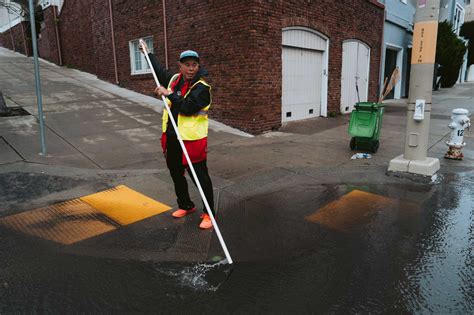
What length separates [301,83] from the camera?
444 inches

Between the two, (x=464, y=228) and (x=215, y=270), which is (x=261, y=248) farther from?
(x=464, y=228)

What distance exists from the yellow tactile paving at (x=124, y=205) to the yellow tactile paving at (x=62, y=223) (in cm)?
13

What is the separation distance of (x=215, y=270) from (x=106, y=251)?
115 cm

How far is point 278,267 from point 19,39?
2822cm

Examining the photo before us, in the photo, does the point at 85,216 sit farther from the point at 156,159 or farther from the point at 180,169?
the point at 156,159

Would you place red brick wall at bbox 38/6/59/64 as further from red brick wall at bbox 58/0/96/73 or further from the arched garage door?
the arched garage door

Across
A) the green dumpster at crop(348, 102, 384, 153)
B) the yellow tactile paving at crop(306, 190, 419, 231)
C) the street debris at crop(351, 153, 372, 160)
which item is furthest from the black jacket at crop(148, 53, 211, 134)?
the green dumpster at crop(348, 102, 384, 153)

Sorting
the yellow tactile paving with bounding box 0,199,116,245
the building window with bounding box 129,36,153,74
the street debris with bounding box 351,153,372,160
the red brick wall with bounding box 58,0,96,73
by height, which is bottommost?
the yellow tactile paving with bounding box 0,199,116,245

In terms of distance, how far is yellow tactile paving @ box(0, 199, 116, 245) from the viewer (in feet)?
13.2

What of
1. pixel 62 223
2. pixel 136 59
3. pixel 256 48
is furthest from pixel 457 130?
pixel 136 59

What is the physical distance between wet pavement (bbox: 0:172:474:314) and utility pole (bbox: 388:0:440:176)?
1.29 metres

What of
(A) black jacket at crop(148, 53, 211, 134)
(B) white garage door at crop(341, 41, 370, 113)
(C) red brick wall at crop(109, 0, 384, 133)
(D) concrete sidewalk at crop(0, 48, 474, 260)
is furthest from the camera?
(B) white garage door at crop(341, 41, 370, 113)

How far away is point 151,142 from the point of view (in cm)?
820

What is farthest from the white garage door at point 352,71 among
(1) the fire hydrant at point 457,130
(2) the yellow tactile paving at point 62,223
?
(2) the yellow tactile paving at point 62,223
